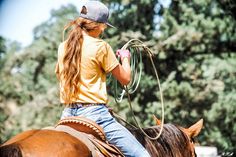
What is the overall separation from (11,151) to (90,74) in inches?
39.3

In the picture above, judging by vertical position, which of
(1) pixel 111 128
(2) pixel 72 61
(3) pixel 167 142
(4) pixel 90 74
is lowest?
(3) pixel 167 142

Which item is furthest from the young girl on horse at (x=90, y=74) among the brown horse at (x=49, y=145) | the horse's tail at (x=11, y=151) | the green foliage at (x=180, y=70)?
the green foliage at (x=180, y=70)

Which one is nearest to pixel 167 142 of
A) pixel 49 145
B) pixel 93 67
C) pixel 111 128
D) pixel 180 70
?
pixel 111 128

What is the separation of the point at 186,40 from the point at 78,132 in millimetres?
12024

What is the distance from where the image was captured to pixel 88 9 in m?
3.99

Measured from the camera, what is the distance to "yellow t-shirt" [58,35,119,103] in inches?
153

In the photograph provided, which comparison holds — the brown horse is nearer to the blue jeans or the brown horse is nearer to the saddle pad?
the saddle pad

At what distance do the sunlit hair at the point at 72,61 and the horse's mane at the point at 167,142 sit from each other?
756 millimetres

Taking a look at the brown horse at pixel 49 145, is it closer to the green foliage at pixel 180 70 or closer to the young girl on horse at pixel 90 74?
the young girl on horse at pixel 90 74

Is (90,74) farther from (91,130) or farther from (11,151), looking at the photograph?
(11,151)

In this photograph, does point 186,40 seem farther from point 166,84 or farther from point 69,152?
point 69,152

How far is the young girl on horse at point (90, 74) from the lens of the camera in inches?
153

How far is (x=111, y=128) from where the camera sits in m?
3.93

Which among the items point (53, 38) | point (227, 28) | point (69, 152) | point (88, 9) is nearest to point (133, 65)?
point (88, 9)
